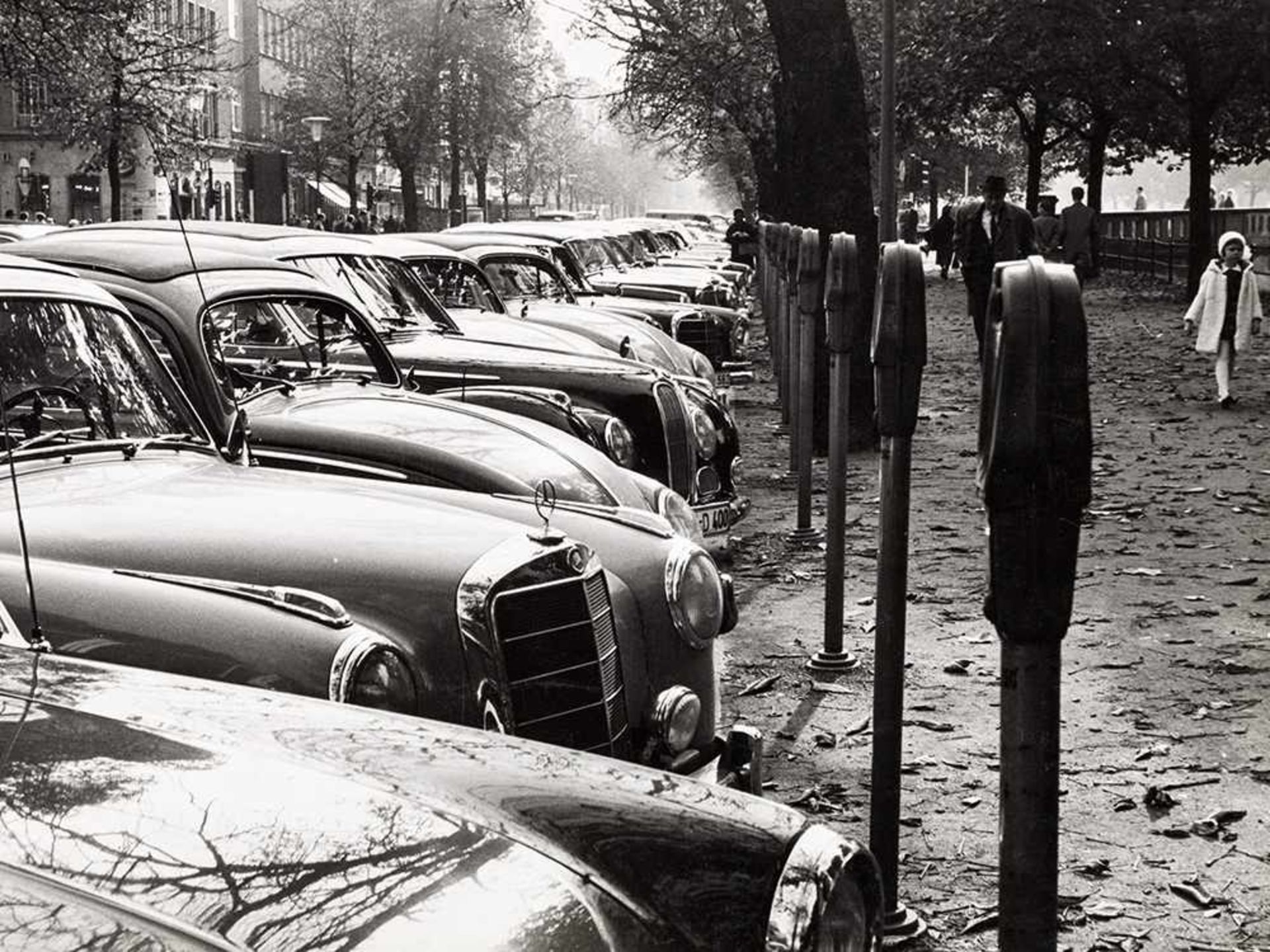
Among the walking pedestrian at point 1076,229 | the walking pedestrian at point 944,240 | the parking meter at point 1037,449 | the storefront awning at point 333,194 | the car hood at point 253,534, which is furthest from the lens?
the storefront awning at point 333,194

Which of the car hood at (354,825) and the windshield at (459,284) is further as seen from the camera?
the windshield at (459,284)

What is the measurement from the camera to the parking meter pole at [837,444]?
24.6 feet

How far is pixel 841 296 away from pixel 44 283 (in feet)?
12.7

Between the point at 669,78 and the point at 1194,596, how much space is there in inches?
986

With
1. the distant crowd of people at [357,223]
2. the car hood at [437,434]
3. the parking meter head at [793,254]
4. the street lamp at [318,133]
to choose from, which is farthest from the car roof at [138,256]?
the street lamp at [318,133]

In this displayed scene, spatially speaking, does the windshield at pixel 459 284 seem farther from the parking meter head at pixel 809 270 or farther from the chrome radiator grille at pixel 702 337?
the chrome radiator grille at pixel 702 337

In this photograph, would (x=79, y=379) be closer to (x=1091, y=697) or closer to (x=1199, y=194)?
(x=1091, y=697)

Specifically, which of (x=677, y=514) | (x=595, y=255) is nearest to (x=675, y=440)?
(x=677, y=514)

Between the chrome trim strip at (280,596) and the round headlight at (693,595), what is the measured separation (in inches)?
54.3

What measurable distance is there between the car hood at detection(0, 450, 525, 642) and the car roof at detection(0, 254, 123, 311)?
462 mm

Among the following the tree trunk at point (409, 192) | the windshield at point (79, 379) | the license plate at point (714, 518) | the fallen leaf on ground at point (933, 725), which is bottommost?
the fallen leaf on ground at point (933, 725)

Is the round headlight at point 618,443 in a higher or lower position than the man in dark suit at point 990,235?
lower

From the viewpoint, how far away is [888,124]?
1141 centimetres

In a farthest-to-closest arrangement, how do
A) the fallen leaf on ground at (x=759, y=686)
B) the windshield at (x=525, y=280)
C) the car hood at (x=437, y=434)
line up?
1. the windshield at (x=525, y=280)
2. the fallen leaf on ground at (x=759, y=686)
3. the car hood at (x=437, y=434)
